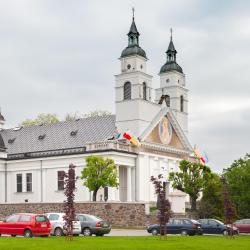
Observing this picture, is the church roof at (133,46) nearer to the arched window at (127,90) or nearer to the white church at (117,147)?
the white church at (117,147)

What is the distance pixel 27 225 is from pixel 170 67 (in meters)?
53.4

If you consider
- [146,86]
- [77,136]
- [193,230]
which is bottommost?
[193,230]

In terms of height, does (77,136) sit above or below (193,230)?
above

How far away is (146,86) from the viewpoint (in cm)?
7638

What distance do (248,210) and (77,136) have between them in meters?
23.3

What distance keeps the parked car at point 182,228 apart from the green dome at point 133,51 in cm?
3599

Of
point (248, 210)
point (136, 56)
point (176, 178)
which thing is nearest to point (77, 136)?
point (136, 56)

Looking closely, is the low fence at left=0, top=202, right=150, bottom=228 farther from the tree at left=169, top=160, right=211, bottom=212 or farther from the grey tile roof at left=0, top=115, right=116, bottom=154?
the grey tile roof at left=0, top=115, right=116, bottom=154

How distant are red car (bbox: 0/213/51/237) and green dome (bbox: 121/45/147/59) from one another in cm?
4200

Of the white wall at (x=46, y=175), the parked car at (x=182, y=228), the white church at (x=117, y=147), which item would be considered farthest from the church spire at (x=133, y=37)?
the parked car at (x=182, y=228)

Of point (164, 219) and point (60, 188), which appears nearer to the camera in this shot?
point (164, 219)

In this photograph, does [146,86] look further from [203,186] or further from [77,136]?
[203,186]

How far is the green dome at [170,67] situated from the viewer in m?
85.9

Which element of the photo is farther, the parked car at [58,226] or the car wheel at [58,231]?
the car wheel at [58,231]
